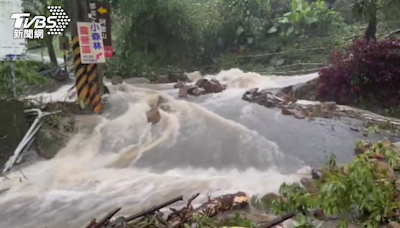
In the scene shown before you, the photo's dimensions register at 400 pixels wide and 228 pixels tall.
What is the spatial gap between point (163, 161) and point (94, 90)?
3.05 m

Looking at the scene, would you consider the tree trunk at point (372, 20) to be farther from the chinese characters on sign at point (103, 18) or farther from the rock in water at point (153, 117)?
the chinese characters on sign at point (103, 18)

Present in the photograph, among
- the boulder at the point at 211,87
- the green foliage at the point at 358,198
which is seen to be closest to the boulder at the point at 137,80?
the boulder at the point at 211,87

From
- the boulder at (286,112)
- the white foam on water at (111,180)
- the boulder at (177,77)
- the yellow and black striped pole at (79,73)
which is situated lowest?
the white foam on water at (111,180)

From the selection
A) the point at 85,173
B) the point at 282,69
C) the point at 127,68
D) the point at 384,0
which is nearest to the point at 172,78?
the point at 127,68

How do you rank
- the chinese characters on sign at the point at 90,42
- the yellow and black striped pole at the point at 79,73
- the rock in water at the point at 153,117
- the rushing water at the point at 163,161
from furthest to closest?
the yellow and black striped pole at the point at 79,73 → the chinese characters on sign at the point at 90,42 → the rock in water at the point at 153,117 → the rushing water at the point at 163,161

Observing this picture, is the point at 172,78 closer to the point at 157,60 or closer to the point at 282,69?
the point at 157,60

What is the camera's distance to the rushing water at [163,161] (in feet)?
16.3

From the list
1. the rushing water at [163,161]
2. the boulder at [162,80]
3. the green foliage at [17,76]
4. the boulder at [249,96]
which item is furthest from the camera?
the boulder at [162,80]

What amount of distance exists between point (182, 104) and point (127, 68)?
6.60 meters

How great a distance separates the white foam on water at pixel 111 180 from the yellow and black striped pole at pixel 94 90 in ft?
2.48

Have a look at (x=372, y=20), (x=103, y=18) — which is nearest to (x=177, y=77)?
(x=103, y=18)

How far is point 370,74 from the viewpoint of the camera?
336 inches

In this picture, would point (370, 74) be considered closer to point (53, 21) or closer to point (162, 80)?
point (162, 80)

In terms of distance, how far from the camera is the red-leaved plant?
27.7ft
